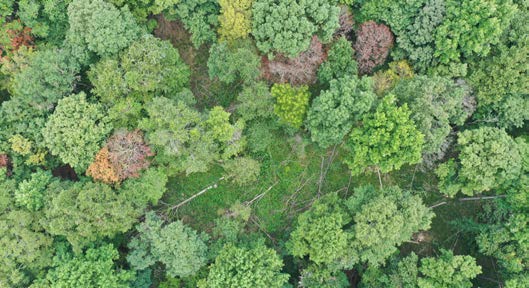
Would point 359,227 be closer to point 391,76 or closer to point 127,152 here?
point 391,76

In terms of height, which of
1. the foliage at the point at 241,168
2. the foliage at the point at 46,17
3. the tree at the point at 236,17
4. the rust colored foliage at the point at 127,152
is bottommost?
the foliage at the point at 241,168

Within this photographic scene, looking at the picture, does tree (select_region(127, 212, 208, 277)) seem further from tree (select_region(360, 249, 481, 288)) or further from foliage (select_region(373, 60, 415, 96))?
foliage (select_region(373, 60, 415, 96))

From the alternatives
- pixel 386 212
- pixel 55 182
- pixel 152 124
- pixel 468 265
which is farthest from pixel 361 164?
pixel 55 182

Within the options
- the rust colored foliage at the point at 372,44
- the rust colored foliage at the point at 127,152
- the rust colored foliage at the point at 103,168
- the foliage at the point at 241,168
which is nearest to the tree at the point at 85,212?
the rust colored foliage at the point at 103,168

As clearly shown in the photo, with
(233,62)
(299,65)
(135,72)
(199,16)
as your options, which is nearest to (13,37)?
(135,72)

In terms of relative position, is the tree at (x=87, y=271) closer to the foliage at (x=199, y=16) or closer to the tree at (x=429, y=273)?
the foliage at (x=199, y=16)

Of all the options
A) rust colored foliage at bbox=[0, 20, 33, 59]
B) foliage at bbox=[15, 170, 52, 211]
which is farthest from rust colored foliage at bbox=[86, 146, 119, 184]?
rust colored foliage at bbox=[0, 20, 33, 59]
